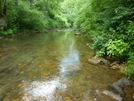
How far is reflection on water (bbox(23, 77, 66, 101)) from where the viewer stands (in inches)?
141

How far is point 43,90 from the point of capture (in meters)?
3.97

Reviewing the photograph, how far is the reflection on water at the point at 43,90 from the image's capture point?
359cm

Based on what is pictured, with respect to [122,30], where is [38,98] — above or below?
below

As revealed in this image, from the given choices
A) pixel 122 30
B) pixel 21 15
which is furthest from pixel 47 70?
pixel 21 15

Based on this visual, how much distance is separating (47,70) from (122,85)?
2.79m

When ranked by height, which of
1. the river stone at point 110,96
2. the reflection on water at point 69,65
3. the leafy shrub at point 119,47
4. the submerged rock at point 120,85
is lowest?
the reflection on water at point 69,65

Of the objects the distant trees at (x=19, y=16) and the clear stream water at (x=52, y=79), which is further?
the distant trees at (x=19, y=16)

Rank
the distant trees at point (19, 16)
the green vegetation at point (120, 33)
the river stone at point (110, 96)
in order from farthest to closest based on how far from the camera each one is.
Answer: the distant trees at point (19, 16), the green vegetation at point (120, 33), the river stone at point (110, 96)

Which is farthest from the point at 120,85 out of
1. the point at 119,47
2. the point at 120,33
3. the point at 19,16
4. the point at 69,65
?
the point at 19,16

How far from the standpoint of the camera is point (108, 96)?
12.0 feet

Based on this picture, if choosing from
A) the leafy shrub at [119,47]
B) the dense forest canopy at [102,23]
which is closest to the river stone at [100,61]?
the dense forest canopy at [102,23]

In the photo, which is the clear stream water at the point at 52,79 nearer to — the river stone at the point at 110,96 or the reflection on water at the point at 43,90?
the reflection on water at the point at 43,90

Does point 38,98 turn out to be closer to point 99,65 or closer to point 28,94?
point 28,94

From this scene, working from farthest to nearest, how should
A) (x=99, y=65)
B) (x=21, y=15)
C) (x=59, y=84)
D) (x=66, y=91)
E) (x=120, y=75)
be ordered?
1. (x=21, y=15)
2. (x=99, y=65)
3. (x=120, y=75)
4. (x=59, y=84)
5. (x=66, y=91)
